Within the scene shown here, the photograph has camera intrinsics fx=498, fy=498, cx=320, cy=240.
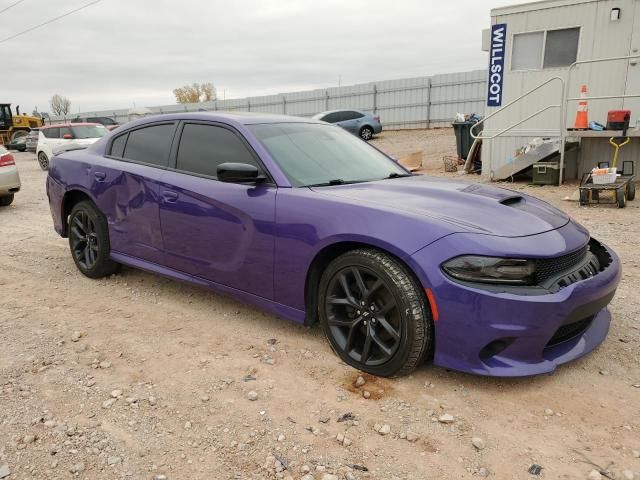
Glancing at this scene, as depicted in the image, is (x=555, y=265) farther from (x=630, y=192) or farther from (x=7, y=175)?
(x=7, y=175)

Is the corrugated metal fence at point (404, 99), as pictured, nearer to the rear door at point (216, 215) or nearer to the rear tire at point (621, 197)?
the rear tire at point (621, 197)

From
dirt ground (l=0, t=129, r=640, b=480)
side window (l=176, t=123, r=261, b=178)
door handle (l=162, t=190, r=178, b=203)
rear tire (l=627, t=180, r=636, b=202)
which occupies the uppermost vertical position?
side window (l=176, t=123, r=261, b=178)

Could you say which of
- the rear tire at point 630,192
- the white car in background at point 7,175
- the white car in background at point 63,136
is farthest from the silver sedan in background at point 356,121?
the rear tire at point 630,192

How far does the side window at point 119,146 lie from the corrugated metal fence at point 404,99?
71.5 feet

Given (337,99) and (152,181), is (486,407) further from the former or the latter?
(337,99)

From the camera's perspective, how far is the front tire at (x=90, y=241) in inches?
174

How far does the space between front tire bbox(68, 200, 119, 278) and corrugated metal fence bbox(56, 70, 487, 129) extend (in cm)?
2204

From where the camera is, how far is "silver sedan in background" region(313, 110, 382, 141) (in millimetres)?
22258

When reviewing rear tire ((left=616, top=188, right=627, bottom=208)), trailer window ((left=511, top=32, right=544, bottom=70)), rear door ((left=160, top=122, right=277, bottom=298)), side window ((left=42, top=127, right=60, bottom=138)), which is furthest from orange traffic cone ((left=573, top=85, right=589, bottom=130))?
side window ((left=42, top=127, right=60, bottom=138))

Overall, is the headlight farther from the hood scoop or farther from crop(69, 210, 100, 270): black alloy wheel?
crop(69, 210, 100, 270): black alloy wheel

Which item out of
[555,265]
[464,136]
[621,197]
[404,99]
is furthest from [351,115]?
[555,265]

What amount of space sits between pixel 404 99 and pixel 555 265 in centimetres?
2547

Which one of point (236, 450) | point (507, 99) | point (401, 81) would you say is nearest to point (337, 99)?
point (401, 81)

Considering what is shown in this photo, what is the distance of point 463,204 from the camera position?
2877 millimetres
